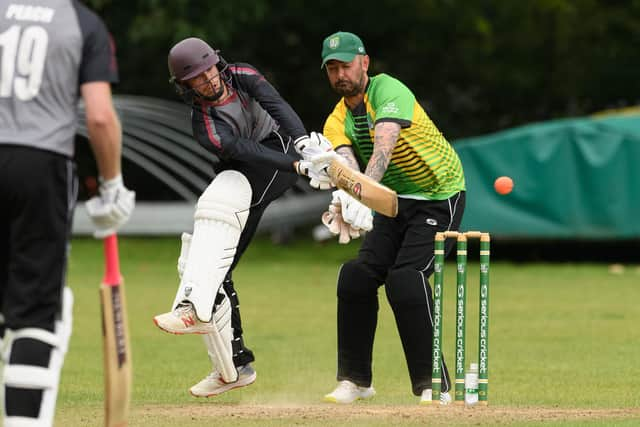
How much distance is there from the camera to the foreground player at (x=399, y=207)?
6703mm

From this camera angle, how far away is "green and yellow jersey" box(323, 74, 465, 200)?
22.3ft

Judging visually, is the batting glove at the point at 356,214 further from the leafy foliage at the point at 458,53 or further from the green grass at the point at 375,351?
the leafy foliage at the point at 458,53

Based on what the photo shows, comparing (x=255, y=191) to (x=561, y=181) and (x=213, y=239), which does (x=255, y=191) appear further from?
(x=561, y=181)

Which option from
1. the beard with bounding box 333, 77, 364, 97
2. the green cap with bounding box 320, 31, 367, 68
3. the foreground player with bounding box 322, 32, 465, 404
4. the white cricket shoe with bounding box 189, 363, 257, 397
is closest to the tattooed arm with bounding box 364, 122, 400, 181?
the foreground player with bounding box 322, 32, 465, 404

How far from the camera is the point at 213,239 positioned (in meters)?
6.81

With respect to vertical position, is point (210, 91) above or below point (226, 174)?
above

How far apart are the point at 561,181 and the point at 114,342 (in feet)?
43.1

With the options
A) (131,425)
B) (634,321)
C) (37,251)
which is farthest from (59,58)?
(634,321)

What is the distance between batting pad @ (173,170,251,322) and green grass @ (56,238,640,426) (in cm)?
58

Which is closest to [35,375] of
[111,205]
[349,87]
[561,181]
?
[111,205]

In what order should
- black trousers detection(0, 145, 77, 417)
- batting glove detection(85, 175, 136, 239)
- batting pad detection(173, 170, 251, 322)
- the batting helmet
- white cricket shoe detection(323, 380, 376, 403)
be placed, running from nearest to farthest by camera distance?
black trousers detection(0, 145, 77, 417)
batting glove detection(85, 175, 136, 239)
the batting helmet
batting pad detection(173, 170, 251, 322)
white cricket shoe detection(323, 380, 376, 403)

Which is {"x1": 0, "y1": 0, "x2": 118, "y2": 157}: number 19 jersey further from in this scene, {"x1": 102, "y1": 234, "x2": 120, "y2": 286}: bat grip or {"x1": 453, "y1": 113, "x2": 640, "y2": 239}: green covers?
{"x1": 453, "y1": 113, "x2": 640, "y2": 239}: green covers

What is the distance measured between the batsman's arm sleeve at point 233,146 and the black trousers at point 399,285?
2.07ft

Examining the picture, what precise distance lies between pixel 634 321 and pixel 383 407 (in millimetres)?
5238
